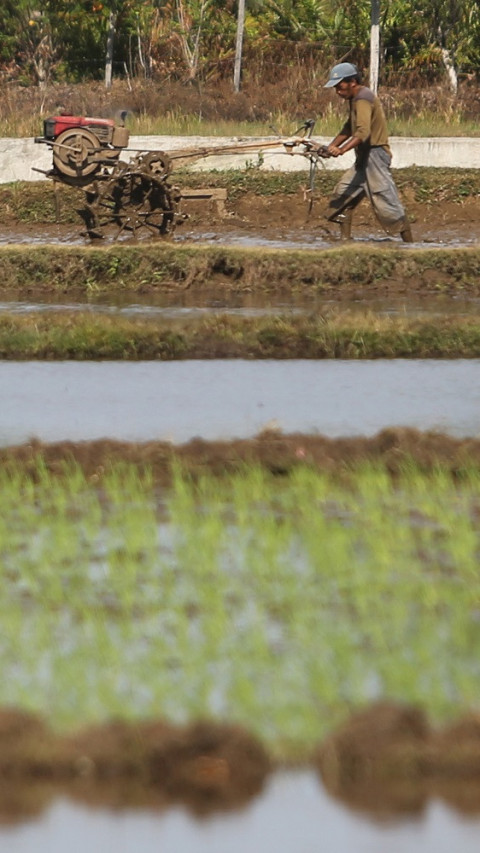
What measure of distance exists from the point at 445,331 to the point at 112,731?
24.9 ft

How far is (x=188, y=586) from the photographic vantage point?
4949 millimetres

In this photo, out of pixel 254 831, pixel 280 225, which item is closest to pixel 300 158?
pixel 280 225

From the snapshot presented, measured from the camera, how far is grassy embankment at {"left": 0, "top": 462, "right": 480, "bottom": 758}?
382 centimetres

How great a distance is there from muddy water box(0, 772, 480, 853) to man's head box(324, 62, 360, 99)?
42.5 ft

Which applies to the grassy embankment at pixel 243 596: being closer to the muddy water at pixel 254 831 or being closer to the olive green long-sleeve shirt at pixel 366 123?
the muddy water at pixel 254 831

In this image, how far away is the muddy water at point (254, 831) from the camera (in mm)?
3133

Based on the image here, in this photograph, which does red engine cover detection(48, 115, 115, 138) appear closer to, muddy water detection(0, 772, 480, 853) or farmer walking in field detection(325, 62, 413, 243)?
farmer walking in field detection(325, 62, 413, 243)

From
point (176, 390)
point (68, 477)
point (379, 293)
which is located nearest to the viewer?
point (68, 477)

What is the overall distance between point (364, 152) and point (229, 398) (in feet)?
25.1

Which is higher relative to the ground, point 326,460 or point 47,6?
point 326,460

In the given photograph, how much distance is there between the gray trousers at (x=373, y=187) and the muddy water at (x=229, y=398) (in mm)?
6030

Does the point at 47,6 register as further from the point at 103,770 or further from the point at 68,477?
the point at 103,770

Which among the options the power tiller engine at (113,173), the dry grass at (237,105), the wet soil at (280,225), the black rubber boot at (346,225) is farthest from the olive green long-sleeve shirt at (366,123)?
the dry grass at (237,105)

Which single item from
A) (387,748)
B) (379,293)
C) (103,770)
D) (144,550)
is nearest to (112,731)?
(103,770)
